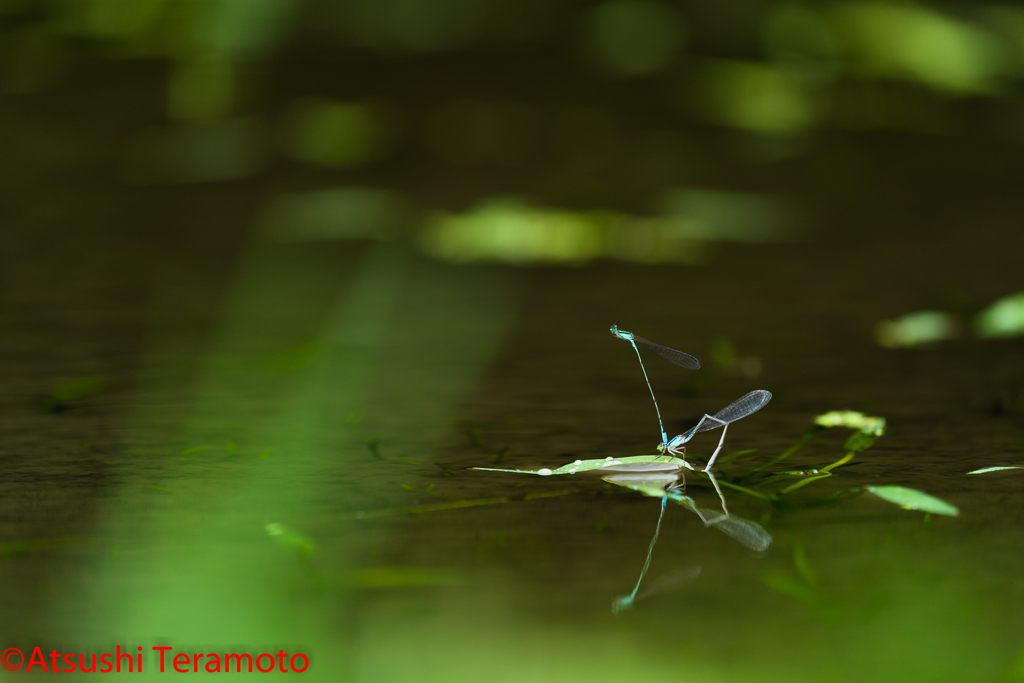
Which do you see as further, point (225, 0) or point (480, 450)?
point (225, 0)

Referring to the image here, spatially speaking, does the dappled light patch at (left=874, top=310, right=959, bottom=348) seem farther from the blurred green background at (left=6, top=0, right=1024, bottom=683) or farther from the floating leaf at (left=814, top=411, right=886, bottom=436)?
the floating leaf at (left=814, top=411, right=886, bottom=436)

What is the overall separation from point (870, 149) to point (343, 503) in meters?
1.82

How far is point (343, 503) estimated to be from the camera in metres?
0.54

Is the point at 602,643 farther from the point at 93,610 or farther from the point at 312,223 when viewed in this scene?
the point at 312,223

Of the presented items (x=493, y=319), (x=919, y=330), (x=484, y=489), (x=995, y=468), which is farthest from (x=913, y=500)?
(x=493, y=319)

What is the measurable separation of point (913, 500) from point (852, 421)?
0.65 ft

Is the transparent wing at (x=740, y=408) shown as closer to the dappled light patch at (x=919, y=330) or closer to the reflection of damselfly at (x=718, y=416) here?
the reflection of damselfly at (x=718, y=416)

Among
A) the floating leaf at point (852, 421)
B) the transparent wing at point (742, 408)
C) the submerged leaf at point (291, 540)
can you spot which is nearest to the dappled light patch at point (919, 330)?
the floating leaf at point (852, 421)

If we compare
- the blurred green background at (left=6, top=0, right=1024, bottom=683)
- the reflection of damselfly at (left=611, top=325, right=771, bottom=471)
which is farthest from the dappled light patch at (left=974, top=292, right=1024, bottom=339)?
the reflection of damselfly at (left=611, top=325, right=771, bottom=471)

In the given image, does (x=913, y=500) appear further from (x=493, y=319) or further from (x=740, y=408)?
(x=493, y=319)

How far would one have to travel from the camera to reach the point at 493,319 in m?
1.21

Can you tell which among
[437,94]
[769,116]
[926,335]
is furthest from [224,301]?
[769,116]

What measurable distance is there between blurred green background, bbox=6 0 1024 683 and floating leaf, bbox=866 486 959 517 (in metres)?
0.01

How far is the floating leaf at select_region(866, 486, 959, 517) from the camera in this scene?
523 millimetres
